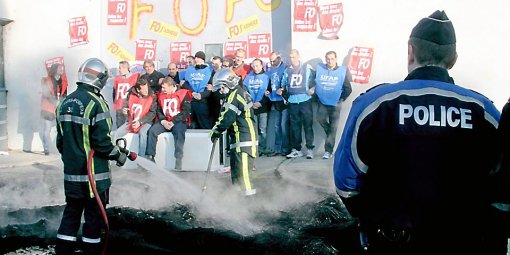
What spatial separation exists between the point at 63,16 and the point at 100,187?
8611mm

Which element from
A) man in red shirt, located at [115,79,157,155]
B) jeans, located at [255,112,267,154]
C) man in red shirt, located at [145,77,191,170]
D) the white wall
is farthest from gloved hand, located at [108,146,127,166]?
the white wall

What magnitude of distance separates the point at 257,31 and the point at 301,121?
2584mm

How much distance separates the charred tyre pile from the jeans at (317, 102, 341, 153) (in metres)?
3.52

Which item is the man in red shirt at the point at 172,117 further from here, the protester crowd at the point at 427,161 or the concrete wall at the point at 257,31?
the protester crowd at the point at 427,161

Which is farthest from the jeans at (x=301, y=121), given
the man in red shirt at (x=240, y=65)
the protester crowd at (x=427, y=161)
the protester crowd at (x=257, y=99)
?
the protester crowd at (x=427, y=161)

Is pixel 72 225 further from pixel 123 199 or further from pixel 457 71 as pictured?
pixel 457 71

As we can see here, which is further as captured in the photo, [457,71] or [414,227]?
[457,71]

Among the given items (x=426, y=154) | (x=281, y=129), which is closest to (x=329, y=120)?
(x=281, y=129)

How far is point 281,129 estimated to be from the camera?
39.9 ft

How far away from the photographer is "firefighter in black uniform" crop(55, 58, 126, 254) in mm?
5598

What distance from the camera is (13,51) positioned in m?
13.7

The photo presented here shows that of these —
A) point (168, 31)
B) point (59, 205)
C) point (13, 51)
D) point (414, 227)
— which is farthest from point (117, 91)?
point (414, 227)

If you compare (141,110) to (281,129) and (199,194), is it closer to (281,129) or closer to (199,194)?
(281,129)

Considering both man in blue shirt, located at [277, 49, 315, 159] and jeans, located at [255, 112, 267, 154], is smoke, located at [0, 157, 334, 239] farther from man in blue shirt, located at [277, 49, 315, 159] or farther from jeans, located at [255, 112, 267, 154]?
jeans, located at [255, 112, 267, 154]
